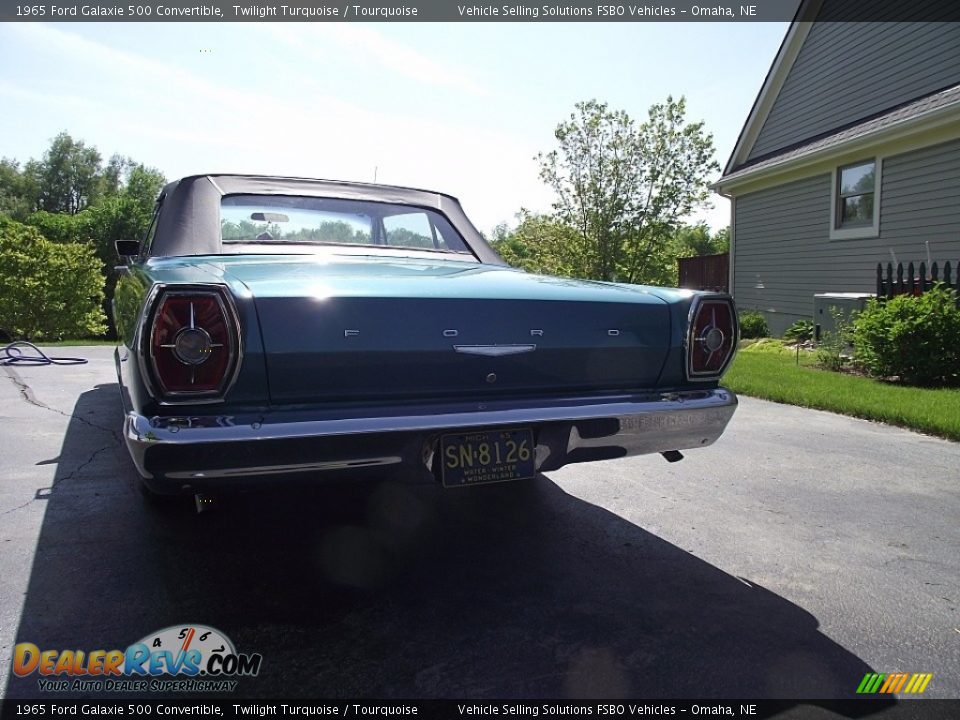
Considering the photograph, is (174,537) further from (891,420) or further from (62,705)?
(891,420)

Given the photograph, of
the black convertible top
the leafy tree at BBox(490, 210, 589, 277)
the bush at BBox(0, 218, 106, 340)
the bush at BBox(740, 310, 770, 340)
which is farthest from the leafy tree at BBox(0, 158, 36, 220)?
the black convertible top

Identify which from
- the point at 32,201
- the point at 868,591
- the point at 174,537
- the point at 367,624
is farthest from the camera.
A: the point at 32,201

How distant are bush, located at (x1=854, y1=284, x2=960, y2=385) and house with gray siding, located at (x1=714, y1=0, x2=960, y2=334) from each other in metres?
3.10

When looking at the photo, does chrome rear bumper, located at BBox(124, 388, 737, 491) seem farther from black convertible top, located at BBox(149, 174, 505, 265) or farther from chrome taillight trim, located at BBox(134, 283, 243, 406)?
black convertible top, located at BBox(149, 174, 505, 265)

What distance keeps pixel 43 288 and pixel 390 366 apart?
2796 cm

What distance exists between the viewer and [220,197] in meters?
3.49

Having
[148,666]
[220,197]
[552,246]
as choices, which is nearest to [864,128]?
[552,246]

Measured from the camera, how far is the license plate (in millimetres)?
2422

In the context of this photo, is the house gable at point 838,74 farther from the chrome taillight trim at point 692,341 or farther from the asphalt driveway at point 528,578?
the chrome taillight trim at point 692,341

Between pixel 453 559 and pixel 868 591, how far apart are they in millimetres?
1616

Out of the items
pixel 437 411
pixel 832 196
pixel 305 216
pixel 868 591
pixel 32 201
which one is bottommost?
pixel 868 591

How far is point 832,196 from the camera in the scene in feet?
40.3

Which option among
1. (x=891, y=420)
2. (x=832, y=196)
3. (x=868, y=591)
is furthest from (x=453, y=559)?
(x=832, y=196)

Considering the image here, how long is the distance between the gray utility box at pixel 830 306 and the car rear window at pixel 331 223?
8650 mm
